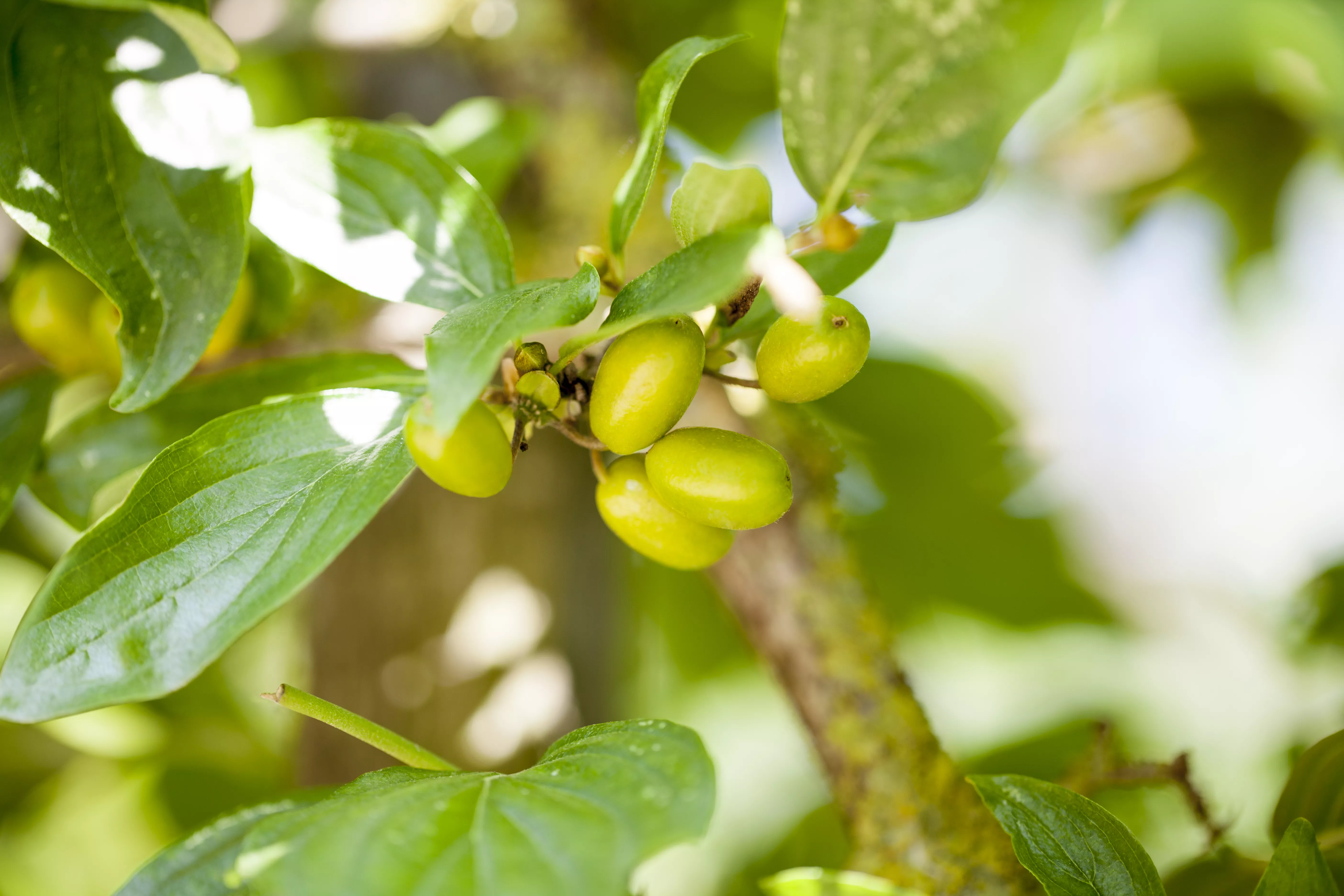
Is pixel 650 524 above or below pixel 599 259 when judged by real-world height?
below

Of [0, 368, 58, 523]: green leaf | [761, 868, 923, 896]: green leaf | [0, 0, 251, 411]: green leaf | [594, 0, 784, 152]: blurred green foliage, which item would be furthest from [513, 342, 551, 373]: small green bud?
[594, 0, 784, 152]: blurred green foliage

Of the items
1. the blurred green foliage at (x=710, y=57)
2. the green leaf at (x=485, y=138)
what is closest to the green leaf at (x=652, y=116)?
the green leaf at (x=485, y=138)

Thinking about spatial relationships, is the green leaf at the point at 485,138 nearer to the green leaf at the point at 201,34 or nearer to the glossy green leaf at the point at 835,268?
the green leaf at the point at 201,34

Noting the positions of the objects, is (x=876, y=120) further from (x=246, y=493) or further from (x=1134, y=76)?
(x=1134, y=76)

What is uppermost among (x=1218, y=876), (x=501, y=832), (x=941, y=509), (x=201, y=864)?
(x=501, y=832)

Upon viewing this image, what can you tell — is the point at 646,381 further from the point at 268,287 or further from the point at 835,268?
the point at 268,287

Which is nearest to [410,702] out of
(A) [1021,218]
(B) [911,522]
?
(B) [911,522]

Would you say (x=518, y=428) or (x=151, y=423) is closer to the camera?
(x=518, y=428)

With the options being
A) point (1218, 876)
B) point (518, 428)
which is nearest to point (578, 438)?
point (518, 428)
